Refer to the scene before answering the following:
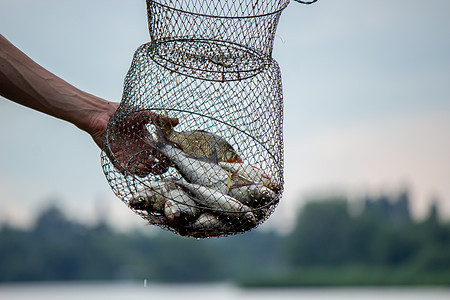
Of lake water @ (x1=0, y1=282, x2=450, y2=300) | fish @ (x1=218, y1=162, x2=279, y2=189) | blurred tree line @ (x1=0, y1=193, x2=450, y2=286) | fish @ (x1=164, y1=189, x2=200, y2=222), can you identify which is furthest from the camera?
blurred tree line @ (x1=0, y1=193, x2=450, y2=286)

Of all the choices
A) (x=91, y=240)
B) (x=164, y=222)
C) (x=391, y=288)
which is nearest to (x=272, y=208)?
(x=164, y=222)

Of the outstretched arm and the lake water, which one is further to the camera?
the lake water

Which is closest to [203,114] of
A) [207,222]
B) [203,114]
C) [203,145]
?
[203,114]

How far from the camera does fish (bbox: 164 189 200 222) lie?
446 centimetres

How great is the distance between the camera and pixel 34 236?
8262cm

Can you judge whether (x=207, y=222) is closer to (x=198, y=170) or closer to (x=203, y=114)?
(x=198, y=170)

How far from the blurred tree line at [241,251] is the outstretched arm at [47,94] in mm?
68735

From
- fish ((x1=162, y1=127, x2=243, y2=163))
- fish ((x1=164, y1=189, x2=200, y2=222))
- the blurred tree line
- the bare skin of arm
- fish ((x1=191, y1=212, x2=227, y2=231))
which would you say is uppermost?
the blurred tree line

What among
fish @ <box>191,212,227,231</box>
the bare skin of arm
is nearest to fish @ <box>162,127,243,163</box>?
the bare skin of arm

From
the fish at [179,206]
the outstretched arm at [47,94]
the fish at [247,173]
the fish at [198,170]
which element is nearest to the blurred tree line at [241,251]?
the outstretched arm at [47,94]

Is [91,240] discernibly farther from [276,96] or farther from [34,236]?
[276,96]

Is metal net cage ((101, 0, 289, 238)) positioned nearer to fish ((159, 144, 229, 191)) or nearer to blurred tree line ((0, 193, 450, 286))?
fish ((159, 144, 229, 191))

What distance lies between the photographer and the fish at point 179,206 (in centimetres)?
446

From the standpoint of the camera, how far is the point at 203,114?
15.8 ft
